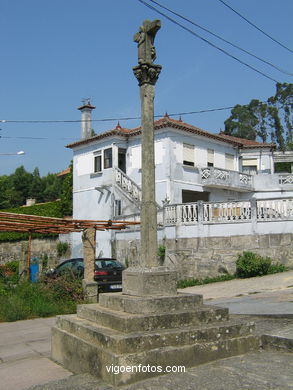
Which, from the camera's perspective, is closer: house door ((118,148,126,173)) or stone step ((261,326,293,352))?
stone step ((261,326,293,352))

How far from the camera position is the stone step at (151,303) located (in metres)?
5.22

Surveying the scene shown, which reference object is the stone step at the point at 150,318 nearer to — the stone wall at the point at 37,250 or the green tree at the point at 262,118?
the stone wall at the point at 37,250

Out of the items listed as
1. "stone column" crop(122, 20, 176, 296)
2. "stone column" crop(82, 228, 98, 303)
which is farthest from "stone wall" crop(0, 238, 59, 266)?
"stone column" crop(122, 20, 176, 296)

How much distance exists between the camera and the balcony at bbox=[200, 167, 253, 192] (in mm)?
26797

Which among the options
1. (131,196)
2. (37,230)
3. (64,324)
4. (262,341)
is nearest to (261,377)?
(262,341)

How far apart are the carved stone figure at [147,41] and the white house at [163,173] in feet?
56.1

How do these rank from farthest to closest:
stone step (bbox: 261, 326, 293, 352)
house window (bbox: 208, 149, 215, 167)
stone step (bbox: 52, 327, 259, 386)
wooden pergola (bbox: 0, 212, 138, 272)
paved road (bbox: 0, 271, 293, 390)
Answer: house window (bbox: 208, 149, 215, 167) < wooden pergola (bbox: 0, 212, 138, 272) < stone step (bbox: 261, 326, 293, 352) < stone step (bbox: 52, 327, 259, 386) < paved road (bbox: 0, 271, 293, 390)

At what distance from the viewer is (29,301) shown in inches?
453

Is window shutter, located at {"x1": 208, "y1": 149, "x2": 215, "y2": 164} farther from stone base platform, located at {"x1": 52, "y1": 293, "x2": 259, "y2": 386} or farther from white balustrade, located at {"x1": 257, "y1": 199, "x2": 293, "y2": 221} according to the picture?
stone base platform, located at {"x1": 52, "y1": 293, "x2": 259, "y2": 386}

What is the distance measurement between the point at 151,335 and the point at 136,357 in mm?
327

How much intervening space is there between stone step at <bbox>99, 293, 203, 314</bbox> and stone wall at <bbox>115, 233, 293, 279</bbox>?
1137 centimetres

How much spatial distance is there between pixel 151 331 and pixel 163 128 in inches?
829

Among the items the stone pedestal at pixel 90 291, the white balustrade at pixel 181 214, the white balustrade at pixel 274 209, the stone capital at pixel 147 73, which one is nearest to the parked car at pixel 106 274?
the stone pedestal at pixel 90 291

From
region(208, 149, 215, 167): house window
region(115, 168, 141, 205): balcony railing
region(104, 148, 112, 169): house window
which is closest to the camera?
region(115, 168, 141, 205): balcony railing
